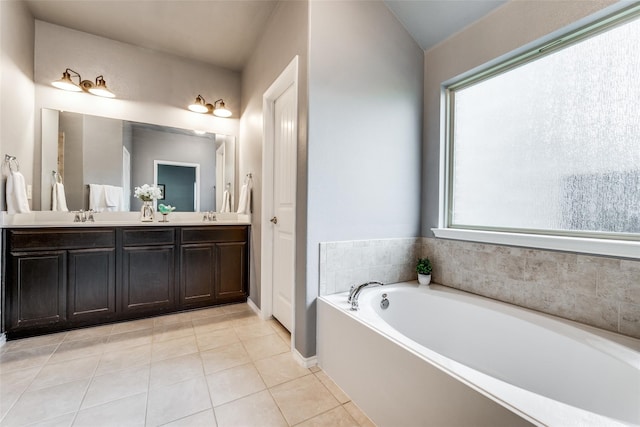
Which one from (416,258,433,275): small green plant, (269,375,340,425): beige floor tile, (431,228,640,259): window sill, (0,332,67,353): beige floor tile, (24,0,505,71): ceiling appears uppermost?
(24,0,505,71): ceiling

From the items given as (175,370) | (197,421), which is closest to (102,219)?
(175,370)

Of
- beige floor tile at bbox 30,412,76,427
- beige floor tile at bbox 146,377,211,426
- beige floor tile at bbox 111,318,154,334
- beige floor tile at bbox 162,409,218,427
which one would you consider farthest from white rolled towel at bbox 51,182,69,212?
beige floor tile at bbox 162,409,218,427

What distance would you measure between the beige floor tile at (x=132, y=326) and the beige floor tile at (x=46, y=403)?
28.9 inches

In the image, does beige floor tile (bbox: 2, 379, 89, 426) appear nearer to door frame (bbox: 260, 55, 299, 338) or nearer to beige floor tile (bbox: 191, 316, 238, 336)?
beige floor tile (bbox: 191, 316, 238, 336)

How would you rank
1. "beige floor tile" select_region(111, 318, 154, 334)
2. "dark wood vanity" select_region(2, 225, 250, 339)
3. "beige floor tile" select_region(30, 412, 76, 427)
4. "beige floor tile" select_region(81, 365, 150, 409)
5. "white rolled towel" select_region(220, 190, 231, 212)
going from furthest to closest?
1. "white rolled towel" select_region(220, 190, 231, 212)
2. "beige floor tile" select_region(111, 318, 154, 334)
3. "dark wood vanity" select_region(2, 225, 250, 339)
4. "beige floor tile" select_region(81, 365, 150, 409)
5. "beige floor tile" select_region(30, 412, 76, 427)

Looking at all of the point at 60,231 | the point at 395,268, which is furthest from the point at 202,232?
the point at 395,268

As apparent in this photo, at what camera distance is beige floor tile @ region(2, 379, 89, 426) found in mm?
1303

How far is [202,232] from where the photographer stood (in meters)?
2.76

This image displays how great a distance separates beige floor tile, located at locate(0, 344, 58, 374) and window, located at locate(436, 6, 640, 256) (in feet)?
10.3

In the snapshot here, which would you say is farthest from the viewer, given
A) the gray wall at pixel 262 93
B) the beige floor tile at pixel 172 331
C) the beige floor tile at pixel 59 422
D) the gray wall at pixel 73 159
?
the gray wall at pixel 73 159

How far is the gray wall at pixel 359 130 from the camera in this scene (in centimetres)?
180

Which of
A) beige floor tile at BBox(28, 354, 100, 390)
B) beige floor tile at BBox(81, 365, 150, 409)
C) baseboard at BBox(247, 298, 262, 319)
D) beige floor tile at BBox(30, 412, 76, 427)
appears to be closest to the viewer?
beige floor tile at BBox(30, 412, 76, 427)

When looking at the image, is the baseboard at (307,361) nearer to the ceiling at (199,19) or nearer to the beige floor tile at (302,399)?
the beige floor tile at (302,399)

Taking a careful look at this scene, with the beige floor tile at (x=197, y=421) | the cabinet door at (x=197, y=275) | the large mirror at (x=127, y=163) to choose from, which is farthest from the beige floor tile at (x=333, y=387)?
the large mirror at (x=127, y=163)
